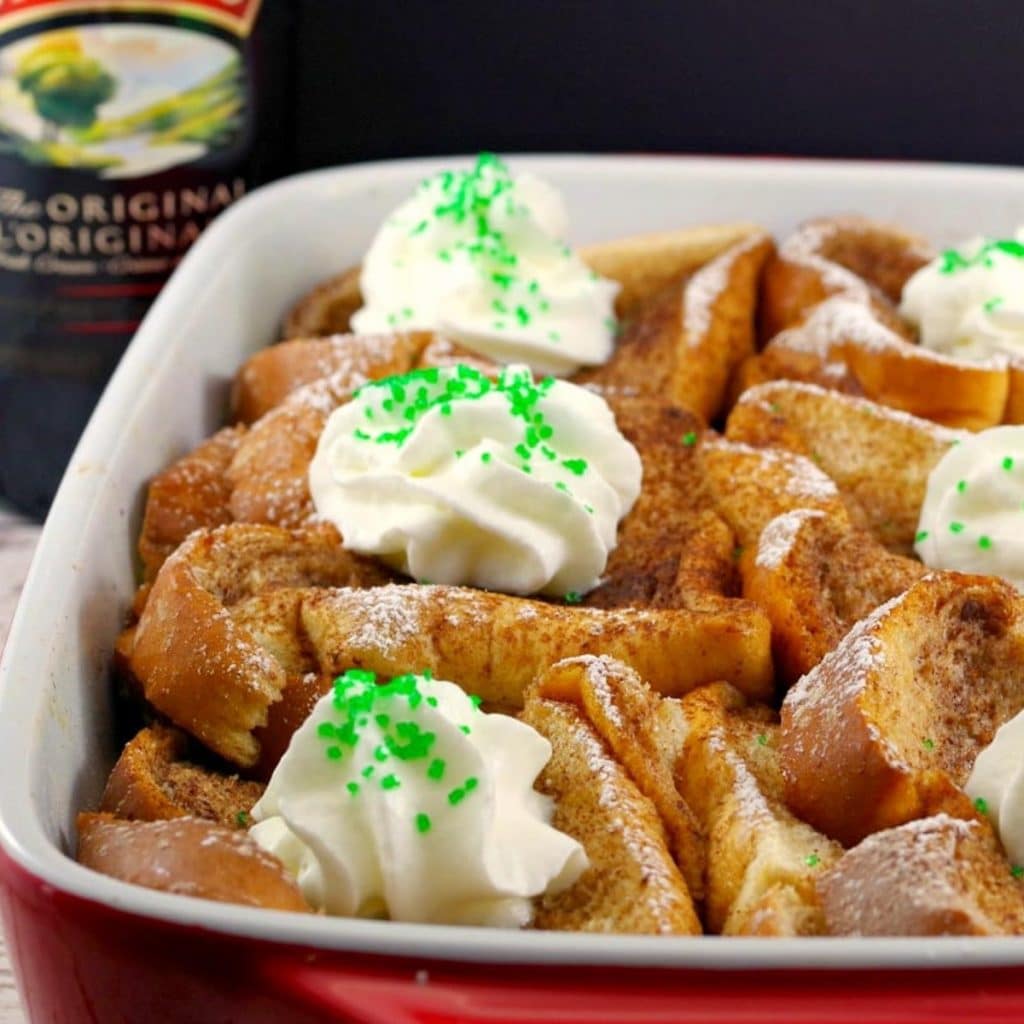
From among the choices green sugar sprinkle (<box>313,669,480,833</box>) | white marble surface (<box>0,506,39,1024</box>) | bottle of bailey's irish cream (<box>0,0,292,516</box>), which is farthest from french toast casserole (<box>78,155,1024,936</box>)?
white marble surface (<box>0,506,39,1024</box>)

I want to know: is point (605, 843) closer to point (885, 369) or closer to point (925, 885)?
point (925, 885)

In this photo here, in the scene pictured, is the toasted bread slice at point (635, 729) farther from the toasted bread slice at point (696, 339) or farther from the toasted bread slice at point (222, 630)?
the toasted bread slice at point (696, 339)

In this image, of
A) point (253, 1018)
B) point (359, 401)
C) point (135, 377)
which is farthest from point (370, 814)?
point (135, 377)

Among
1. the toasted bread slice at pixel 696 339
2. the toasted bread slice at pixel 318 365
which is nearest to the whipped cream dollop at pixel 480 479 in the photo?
the toasted bread slice at pixel 318 365

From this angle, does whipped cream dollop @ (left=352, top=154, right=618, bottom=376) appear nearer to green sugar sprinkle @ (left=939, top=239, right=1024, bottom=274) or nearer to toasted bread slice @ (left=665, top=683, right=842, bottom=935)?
green sugar sprinkle @ (left=939, top=239, right=1024, bottom=274)

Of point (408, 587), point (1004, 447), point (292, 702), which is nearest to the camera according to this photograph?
point (292, 702)

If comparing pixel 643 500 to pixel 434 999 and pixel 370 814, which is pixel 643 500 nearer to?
pixel 370 814

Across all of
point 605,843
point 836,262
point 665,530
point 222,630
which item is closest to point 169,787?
point 222,630
